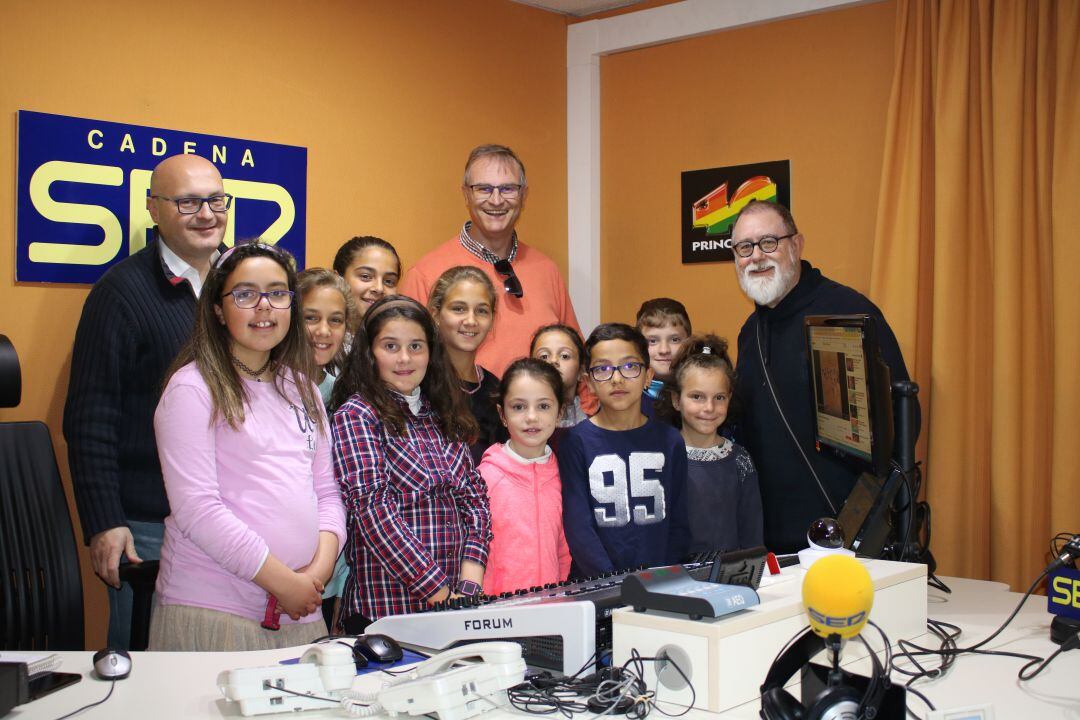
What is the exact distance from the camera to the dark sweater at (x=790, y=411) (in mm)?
2953

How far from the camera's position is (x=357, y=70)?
4199mm

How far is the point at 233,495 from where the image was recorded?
2311 mm

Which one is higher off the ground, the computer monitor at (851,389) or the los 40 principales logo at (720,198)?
the los 40 principales logo at (720,198)

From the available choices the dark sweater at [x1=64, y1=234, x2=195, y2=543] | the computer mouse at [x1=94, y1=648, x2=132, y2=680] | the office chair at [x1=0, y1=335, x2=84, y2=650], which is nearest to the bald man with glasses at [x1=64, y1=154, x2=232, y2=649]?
the dark sweater at [x1=64, y1=234, x2=195, y2=543]

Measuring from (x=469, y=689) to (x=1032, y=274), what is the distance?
2.96 m

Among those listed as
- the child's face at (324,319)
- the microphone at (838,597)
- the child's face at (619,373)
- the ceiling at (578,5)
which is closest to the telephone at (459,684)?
the microphone at (838,597)

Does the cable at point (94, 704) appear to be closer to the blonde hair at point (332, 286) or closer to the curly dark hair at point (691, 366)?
the blonde hair at point (332, 286)

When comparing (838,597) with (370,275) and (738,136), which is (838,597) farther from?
(738,136)

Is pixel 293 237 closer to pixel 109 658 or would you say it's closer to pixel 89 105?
pixel 89 105

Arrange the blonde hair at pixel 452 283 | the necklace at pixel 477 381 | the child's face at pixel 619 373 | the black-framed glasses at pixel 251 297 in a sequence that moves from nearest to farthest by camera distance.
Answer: the black-framed glasses at pixel 251 297
the child's face at pixel 619 373
the necklace at pixel 477 381
the blonde hair at pixel 452 283

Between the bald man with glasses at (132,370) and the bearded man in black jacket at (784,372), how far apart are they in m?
1.67

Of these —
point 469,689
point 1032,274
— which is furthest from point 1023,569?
point 469,689

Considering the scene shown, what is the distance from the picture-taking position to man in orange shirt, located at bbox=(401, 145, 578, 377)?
12.2 ft

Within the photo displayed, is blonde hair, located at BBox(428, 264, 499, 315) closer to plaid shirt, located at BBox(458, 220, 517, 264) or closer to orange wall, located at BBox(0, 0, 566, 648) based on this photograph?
plaid shirt, located at BBox(458, 220, 517, 264)
